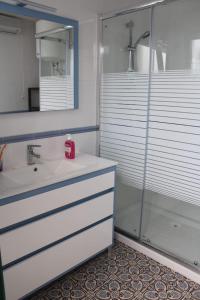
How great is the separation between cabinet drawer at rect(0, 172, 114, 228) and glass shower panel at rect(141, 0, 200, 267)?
490mm

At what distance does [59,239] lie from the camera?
1.89 meters

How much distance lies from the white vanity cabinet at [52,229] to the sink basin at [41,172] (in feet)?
0.52

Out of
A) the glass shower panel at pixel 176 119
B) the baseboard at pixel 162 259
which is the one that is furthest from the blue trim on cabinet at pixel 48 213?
the baseboard at pixel 162 259

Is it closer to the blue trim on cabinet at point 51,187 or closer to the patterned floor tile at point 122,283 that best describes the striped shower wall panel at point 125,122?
the blue trim on cabinet at point 51,187

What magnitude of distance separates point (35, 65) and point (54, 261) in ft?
4.88

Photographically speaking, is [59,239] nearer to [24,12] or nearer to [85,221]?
[85,221]

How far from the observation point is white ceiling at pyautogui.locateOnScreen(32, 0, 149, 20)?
2158 millimetres

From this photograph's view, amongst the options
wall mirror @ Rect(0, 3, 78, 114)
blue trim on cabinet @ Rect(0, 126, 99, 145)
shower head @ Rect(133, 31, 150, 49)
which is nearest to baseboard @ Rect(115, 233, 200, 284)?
blue trim on cabinet @ Rect(0, 126, 99, 145)

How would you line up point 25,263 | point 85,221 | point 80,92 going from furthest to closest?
point 80,92 < point 85,221 < point 25,263

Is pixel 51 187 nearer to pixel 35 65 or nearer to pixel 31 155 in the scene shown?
pixel 31 155

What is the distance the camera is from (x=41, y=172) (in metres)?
2.10

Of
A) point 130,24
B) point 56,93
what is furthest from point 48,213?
point 130,24

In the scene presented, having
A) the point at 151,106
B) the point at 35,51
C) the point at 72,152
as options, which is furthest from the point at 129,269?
the point at 35,51

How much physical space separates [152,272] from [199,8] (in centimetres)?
214
